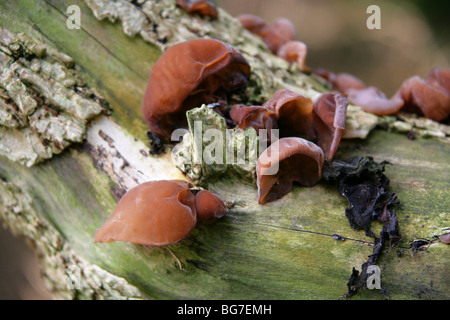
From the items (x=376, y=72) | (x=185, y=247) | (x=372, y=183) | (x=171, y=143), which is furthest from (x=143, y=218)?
(x=376, y=72)

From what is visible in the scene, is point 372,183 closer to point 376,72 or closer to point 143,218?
point 143,218


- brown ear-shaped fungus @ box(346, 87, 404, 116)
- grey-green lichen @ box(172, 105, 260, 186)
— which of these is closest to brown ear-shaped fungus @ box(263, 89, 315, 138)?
grey-green lichen @ box(172, 105, 260, 186)

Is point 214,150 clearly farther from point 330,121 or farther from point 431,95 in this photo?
point 431,95

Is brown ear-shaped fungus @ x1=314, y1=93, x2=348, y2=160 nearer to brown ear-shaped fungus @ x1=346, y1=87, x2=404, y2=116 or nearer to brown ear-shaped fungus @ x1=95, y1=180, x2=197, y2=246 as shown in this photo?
brown ear-shaped fungus @ x1=346, y1=87, x2=404, y2=116

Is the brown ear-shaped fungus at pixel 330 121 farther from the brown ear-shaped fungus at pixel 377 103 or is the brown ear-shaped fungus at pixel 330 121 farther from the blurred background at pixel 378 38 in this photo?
the blurred background at pixel 378 38

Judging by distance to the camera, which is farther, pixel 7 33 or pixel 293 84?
pixel 293 84

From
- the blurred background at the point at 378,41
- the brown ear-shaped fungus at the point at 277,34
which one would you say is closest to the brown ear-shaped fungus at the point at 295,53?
the brown ear-shaped fungus at the point at 277,34
